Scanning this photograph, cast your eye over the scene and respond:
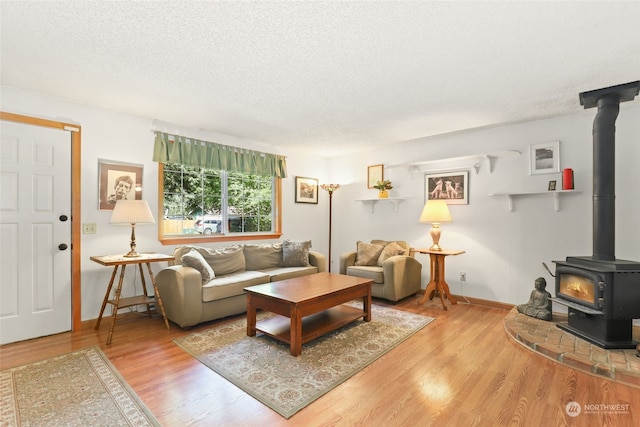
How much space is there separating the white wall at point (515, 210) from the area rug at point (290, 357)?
1446mm

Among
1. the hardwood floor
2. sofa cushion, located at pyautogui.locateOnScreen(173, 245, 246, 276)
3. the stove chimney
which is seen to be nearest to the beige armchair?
the hardwood floor

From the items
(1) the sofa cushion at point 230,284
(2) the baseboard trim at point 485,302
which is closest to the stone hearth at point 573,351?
(2) the baseboard trim at point 485,302

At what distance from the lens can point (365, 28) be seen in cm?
198

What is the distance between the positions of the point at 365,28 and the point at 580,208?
3310 mm

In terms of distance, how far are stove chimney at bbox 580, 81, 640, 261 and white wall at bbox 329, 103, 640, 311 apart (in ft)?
2.33

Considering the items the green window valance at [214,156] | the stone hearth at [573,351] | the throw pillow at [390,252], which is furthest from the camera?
the throw pillow at [390,252]

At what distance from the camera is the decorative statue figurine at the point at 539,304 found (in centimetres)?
330

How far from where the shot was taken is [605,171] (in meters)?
2.86

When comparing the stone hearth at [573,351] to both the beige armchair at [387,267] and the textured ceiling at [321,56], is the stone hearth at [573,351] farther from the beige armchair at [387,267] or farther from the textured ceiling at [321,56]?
the textured ceiling at [321,56]

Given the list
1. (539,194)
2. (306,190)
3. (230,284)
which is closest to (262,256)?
(230,284)

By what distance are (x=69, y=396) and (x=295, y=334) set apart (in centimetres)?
155

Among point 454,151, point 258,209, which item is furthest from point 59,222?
point 454,151

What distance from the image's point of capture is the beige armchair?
13.7 feet

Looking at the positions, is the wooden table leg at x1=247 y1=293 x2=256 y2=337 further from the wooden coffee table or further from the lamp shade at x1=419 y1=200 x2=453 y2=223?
the lamp shade at x1=419 y1=200 x2=453 y2=223
